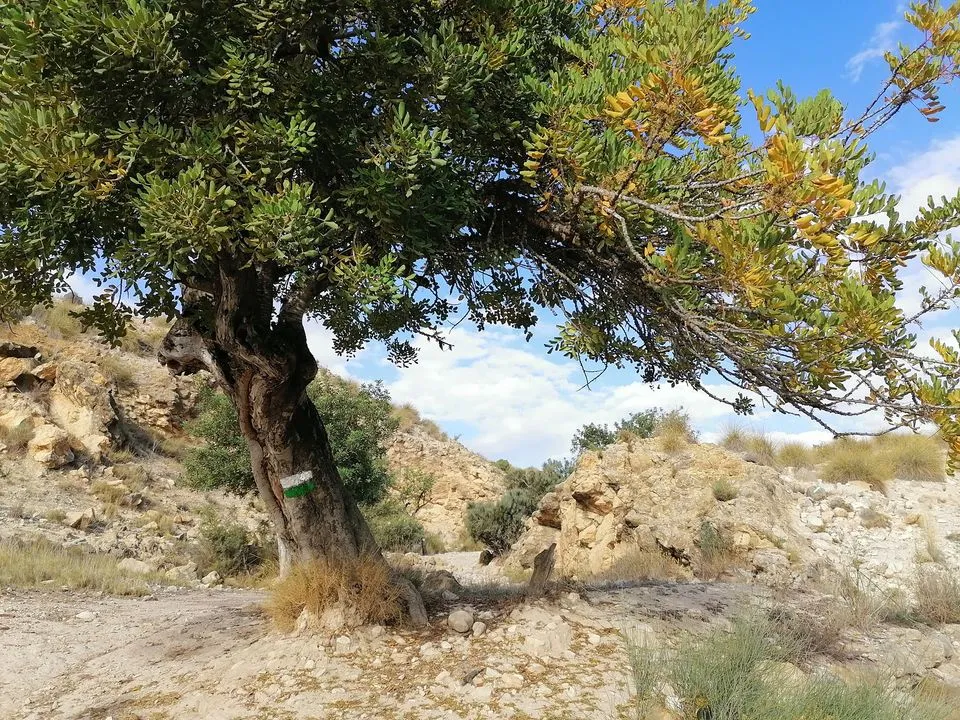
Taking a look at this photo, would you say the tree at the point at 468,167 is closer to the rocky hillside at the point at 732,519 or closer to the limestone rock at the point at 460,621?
the limestone rock at the point at 460,621

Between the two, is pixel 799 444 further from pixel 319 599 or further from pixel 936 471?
pixel 319 599

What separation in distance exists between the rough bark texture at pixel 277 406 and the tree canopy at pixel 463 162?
69 centimetres

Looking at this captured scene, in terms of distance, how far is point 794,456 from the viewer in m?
20.1

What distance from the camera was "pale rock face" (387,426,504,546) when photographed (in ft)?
96.1

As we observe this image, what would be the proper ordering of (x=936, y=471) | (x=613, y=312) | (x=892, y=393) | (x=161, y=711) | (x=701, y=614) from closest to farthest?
(x=892, y=393), (x=161, y=711), (x=613, y=312), (x=701, y=614), (x=936, y=471)

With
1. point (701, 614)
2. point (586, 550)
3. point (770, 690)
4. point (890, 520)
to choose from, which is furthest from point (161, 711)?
point (890, 520)

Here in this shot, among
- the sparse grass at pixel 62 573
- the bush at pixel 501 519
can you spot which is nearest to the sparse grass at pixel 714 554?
the bush at pixel 501 519

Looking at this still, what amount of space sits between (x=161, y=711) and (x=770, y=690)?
4.78 metres

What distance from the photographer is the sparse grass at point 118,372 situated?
2376 centimetres

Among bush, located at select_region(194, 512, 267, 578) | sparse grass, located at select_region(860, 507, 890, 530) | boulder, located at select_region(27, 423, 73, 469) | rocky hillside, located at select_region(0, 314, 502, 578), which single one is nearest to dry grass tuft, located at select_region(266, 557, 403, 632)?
rocky hillside, located at select_region(0, 314, 502, 578)

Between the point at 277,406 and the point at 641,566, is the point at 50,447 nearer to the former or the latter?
A: the point at 277,406

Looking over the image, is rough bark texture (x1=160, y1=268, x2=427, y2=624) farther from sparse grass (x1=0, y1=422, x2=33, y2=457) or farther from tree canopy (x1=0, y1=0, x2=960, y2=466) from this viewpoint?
sparse grass (x1=0, y1=422, x2=33, y2=457)

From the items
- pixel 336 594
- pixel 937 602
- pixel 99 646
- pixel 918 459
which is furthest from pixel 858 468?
pixel 99 646

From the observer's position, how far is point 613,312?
6.33 meters
